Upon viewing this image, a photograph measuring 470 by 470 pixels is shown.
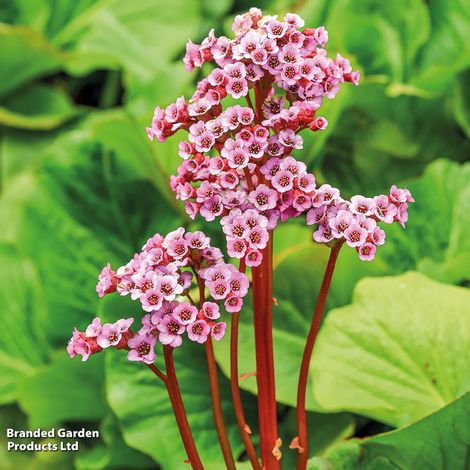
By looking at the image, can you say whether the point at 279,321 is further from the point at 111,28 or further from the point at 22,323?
the point at 111,28

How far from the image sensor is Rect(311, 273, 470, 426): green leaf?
675 mm

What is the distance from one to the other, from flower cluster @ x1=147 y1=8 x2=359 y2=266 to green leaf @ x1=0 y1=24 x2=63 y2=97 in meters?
0.77

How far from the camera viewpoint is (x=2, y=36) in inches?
46.6

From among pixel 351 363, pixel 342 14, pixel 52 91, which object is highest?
pixel 52 91

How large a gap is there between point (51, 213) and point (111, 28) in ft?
1.40

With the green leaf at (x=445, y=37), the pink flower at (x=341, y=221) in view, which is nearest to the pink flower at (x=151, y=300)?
the pink flower at (x=341, y=221)

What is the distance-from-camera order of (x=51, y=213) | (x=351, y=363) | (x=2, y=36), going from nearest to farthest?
(x=351, y=363) → (x=51, y=213) → (x=2, y=36)

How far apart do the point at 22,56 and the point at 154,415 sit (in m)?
0.72

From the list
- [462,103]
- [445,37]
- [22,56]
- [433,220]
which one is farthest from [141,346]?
[22,56]

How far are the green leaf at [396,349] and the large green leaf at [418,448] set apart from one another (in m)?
0.06

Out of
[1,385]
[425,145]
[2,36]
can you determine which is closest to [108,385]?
[1,385]

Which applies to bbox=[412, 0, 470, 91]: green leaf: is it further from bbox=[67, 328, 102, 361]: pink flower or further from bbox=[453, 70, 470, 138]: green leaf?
bbox=[67, 328, 102, 361]: pink flower

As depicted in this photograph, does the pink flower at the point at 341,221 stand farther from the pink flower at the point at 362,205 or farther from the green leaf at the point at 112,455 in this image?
the green leaf at the point at 112,455

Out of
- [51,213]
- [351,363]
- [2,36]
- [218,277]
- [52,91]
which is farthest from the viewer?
[52,91]
